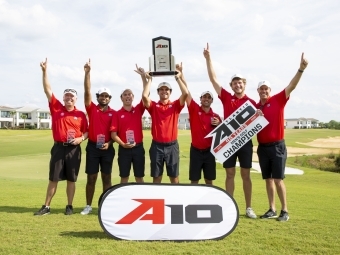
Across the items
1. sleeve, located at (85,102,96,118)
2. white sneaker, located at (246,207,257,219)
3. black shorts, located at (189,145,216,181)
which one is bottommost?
white sneaker, located at (246,207,257,219)

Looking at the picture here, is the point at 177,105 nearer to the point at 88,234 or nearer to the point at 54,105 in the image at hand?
the point at 54,105

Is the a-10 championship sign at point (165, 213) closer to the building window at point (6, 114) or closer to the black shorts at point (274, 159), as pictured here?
the black shorts at point (274, 159)

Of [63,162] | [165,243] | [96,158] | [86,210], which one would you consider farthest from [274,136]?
[63,162]

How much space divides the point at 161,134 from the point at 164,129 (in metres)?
0.11

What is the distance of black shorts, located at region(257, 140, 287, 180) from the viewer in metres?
6.70

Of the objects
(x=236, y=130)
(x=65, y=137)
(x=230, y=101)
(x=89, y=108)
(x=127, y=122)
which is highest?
(x=230, y=101)

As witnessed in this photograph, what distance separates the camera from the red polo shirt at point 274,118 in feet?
22.1

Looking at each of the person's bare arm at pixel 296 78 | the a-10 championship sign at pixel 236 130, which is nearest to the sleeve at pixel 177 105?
the a-10 championship sign at pixel 236 130

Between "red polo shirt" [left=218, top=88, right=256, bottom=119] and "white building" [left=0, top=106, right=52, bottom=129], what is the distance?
333 ft

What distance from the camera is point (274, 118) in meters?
6.74

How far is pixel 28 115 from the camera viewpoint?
356 feet

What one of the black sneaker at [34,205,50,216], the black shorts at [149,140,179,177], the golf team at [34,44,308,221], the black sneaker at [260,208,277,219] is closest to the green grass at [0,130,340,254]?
the black sneaker at [34,205,50,216]

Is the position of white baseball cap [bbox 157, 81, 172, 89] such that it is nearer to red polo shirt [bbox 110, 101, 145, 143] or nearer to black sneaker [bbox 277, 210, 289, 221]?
red polo shirt [bbox 110, 101, 145, 143]

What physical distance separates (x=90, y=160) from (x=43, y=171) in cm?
967
